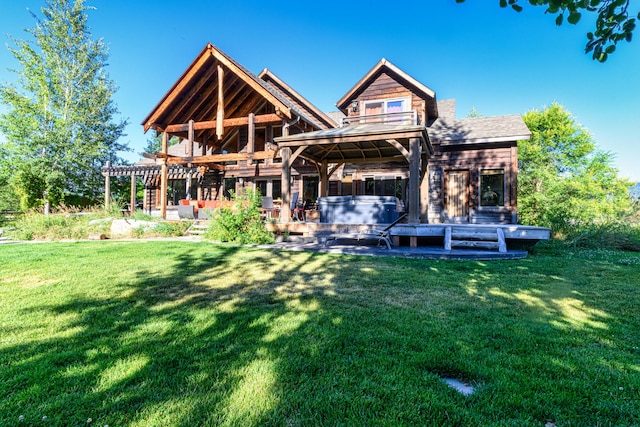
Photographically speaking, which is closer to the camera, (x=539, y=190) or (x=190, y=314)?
(x=190, y=314)

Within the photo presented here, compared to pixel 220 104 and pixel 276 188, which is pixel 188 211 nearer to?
pixel 220 104

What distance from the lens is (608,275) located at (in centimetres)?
516

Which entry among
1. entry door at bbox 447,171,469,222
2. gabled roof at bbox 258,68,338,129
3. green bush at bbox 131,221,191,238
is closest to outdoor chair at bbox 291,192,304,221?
green bush at bbox 131,221,191,238

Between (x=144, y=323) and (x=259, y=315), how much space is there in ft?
3.42

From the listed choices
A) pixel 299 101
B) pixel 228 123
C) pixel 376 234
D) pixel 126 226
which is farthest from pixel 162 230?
pixel 299 101

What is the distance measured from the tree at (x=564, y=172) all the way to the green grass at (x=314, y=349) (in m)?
17.4

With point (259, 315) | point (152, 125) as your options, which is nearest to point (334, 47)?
point (152, 125)

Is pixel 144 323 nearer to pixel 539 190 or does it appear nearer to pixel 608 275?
pixel 608 275

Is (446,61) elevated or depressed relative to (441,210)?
elevated

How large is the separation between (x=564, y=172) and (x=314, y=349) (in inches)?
1044

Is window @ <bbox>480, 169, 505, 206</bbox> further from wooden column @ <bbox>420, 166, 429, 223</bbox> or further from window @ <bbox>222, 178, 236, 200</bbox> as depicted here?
window @ <bbox>222, 178, 236, 200</bbox>

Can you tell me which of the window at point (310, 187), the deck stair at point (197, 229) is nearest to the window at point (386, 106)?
the window at point (310, 187)

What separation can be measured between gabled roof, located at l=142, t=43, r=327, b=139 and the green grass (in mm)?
9232

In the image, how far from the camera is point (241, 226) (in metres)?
8.98
